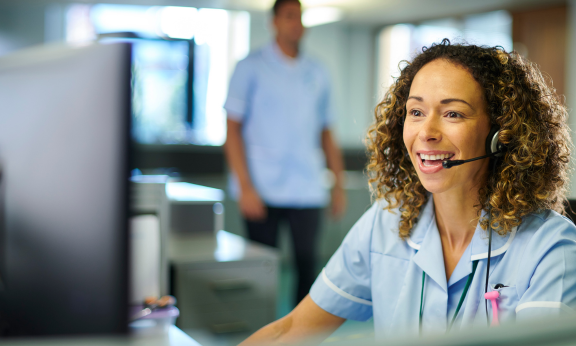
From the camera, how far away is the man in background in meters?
2.26

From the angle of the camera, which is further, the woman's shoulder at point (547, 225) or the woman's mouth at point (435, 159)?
the woman's mouth at point (435, 159)

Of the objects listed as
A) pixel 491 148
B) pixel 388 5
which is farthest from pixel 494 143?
pixel 388 5

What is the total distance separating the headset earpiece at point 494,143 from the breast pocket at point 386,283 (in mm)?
264

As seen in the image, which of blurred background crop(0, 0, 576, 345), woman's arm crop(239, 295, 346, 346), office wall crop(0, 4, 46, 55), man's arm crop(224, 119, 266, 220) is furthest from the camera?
office wall crop(0, 4, 46, 55)

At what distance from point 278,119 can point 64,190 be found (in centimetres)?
178

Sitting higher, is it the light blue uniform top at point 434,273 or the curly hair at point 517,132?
the curly hair at point 517,132

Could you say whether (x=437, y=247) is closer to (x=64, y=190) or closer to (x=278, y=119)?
(x=64, y=190)

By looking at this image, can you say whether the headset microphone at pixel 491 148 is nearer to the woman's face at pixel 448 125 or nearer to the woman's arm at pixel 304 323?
the woman's face at pixel 448 125

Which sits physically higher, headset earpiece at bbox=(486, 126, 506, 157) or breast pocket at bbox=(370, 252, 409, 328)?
headset earpiece at bbox=(486, 126, 506, 157)

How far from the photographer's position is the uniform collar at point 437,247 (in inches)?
35.9

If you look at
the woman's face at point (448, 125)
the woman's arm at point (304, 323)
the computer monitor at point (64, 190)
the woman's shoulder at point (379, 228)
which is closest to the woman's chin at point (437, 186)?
the woman's face at point (448, 125)

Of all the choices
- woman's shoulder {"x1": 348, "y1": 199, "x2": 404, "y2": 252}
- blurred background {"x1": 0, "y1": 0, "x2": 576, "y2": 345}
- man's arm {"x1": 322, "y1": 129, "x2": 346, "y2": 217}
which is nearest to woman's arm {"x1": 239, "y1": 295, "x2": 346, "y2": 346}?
woman's shoulder {"x1": 348, "y1": 199, "x2": 404, "y2": 252}

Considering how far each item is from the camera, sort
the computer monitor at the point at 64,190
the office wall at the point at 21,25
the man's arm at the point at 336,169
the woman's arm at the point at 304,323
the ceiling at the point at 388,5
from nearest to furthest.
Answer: the computer monitor at the point at 64,190 → the woman's arm at the point at 304,323 → the man's arm at the point at 336,169 → the office wall at the point at 21,25 → the ceiling at the point at 388,5

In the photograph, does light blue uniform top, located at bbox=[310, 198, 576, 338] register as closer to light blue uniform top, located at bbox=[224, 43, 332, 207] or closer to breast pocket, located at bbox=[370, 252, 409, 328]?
breast pocket, located at bbox=[370, 252, 409, 328]
